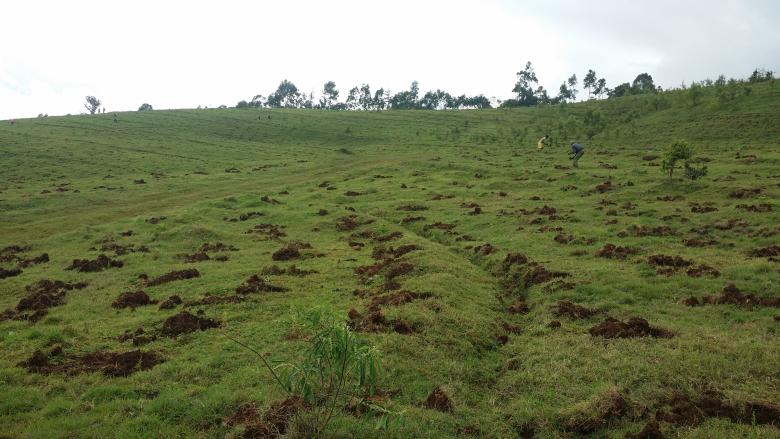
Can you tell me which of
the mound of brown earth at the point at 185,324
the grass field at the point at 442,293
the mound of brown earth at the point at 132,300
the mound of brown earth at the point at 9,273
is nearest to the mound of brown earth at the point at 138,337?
the grass field at the point at 442,293

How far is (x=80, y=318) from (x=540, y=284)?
1750 cm

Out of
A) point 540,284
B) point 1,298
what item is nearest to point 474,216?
point 540,284

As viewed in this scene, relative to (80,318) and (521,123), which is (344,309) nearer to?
(80,318)

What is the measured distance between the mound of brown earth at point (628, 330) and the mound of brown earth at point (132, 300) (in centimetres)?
1643

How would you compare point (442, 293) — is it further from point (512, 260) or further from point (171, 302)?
point (171, 302)

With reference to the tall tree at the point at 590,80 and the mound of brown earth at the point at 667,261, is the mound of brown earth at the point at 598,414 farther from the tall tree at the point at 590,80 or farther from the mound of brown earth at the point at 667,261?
the tall tree at the point at 590,80

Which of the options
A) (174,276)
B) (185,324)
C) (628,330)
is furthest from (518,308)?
(174,276)

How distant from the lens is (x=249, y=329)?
55.0 feet

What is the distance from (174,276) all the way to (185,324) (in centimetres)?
708

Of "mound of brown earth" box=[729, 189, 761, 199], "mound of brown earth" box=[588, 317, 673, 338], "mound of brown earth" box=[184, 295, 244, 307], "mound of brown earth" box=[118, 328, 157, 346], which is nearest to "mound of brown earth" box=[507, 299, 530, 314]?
"mound of brown earth" box=[588, 317, 673, 338]

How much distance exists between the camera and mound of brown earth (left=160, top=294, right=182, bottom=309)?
1934 cm

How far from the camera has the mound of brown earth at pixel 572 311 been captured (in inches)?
667

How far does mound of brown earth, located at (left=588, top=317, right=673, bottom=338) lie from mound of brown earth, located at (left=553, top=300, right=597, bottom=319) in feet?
4.57

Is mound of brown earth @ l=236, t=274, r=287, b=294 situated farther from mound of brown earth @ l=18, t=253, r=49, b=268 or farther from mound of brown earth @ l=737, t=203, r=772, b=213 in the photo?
mound of brown earth @ l=737, t=203, r=772, b=213
